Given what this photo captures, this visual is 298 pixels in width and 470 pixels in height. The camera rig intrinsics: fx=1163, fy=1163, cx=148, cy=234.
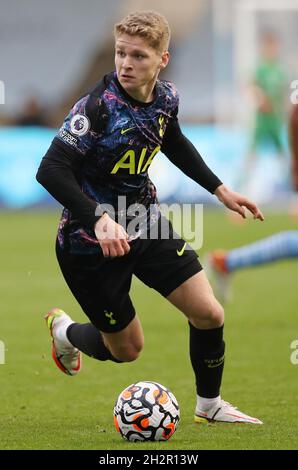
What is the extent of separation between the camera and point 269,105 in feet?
62.2

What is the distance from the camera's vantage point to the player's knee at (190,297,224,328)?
229 inches

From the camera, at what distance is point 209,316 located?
230 inches

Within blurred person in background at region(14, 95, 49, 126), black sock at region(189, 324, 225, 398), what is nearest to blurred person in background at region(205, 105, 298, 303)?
black sock at region(189, 324, 225, 398)

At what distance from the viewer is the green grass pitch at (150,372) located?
18.2ft

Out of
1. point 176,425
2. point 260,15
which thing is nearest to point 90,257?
point 176,425

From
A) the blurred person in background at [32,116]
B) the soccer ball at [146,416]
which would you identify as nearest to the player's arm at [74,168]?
the soccer ball at [146,416]

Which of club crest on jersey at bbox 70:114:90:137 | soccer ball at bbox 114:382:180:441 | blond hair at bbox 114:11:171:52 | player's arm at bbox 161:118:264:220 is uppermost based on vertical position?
blond hair at bbox 114:11:171:52

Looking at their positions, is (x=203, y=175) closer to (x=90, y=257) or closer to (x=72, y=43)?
(x=90, y=257)

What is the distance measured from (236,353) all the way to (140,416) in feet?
9.13

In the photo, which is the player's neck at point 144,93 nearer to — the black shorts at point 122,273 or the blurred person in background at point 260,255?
the black shorts at point 122,273

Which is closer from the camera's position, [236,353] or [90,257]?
[90,257]

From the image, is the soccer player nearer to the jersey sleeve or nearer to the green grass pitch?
the jersey sleeve

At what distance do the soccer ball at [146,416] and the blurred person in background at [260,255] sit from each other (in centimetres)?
375

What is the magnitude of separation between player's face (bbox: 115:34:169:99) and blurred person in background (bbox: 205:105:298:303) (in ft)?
11.9
